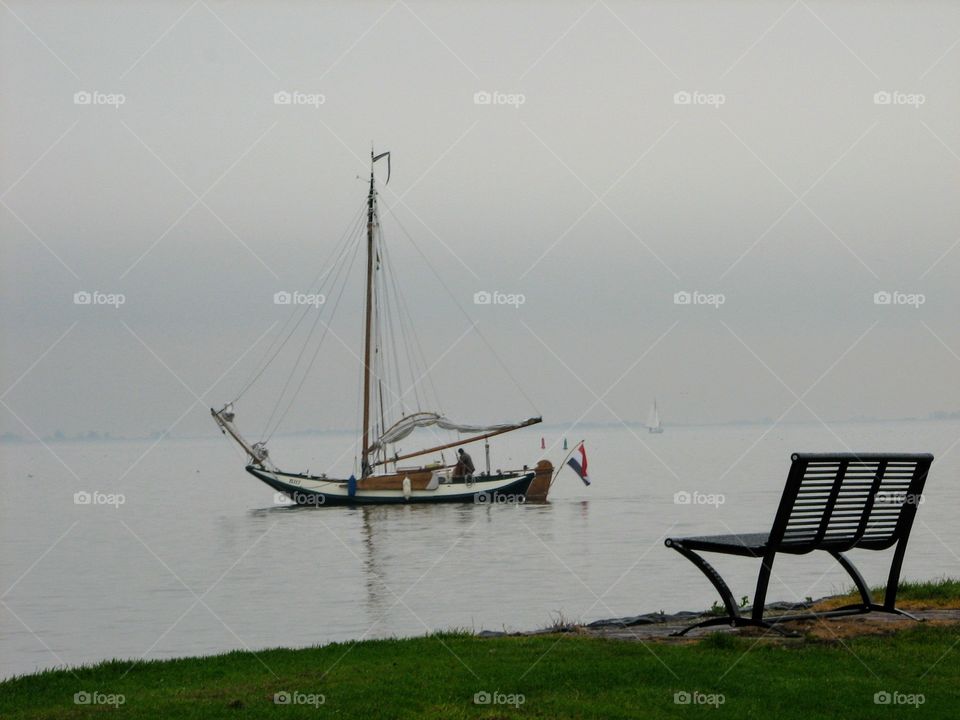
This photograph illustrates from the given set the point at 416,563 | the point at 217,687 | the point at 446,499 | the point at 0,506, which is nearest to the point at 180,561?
the point at 416,563

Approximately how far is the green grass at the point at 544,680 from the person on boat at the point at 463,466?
1987 inches

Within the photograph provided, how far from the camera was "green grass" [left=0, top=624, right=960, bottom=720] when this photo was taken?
23.9 feet

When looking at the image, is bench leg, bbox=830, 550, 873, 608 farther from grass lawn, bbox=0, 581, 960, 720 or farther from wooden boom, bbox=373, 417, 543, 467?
wooden boom, bbox=373, 417, 543, 467

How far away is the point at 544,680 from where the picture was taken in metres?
7.97

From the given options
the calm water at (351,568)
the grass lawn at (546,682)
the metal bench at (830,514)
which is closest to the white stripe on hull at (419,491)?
the calm water at (351,568)

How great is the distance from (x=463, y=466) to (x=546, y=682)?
5398cm

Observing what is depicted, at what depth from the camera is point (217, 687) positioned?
27.8ft

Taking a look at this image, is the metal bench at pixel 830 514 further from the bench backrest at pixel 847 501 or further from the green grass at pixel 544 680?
the green grass at pixel 544 680

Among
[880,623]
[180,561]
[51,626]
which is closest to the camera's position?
[880,623]

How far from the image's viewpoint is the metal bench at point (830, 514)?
8891mm

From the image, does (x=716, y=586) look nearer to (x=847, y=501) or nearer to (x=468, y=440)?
(x=847, y=501)

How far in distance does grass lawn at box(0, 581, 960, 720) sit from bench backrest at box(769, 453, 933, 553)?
0.75m

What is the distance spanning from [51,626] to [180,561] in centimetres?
1734

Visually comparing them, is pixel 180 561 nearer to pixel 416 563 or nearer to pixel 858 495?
pixel 416 563
